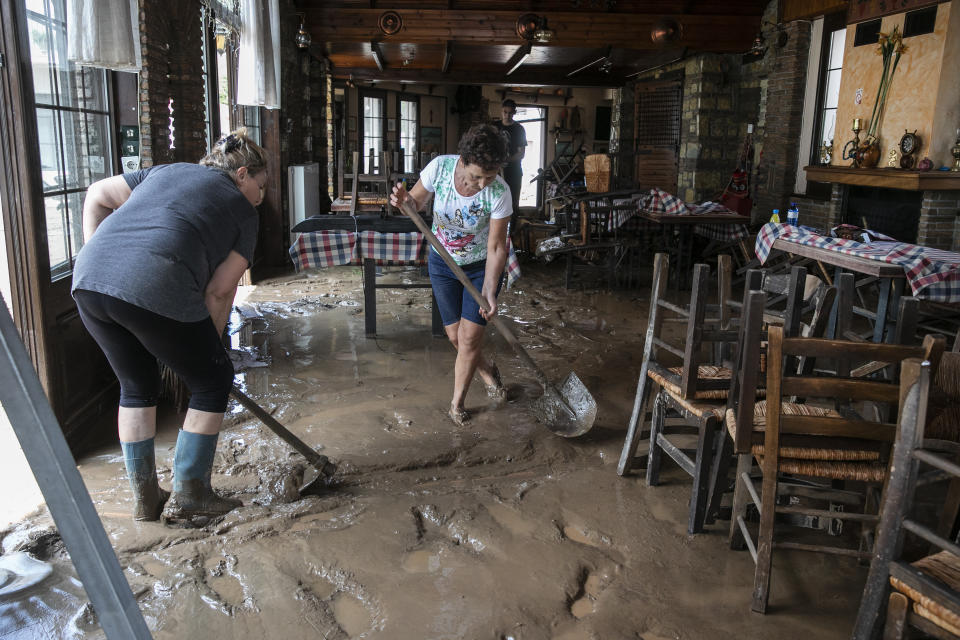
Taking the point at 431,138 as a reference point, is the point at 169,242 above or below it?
below

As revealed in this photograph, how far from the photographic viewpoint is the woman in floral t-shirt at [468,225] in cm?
332

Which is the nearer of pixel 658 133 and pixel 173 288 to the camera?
pixel 173 288

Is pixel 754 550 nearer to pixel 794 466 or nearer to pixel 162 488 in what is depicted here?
pixel 794 466

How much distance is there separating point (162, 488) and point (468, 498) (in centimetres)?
120

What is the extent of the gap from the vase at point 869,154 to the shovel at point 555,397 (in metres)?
5.00

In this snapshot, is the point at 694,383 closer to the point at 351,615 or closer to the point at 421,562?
the point at 421,562

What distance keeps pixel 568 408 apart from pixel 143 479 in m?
1.96

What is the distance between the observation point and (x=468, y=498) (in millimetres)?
2910

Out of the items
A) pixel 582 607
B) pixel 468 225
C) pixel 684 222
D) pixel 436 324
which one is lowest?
pixel 582 607

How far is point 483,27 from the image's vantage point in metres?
9.12

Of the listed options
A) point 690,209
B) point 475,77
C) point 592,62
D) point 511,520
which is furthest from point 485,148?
point 475,77

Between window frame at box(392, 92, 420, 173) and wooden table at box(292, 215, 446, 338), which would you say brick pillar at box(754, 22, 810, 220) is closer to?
wooden table at box(292, 215, 446, 338)

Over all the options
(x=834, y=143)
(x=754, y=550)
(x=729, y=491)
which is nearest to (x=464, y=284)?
(x=729, y=491)

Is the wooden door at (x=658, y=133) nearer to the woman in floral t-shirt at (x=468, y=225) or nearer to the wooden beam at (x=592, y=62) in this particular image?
the wooden beam at (x=592, y=62)
